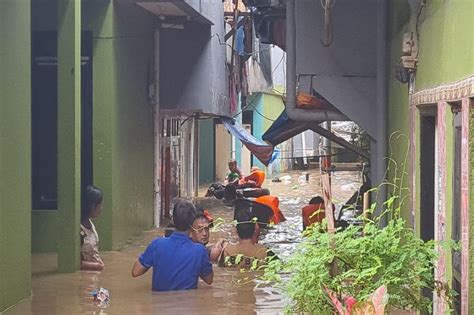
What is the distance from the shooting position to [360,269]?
5.08 m

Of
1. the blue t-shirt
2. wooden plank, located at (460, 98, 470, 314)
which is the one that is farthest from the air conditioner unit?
wooden plank, located at (460, 98, 470, 314)

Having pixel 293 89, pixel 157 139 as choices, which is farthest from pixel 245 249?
pixel 157 139

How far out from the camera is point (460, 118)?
5.70 metres

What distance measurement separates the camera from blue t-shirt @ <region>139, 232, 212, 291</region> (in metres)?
8.83

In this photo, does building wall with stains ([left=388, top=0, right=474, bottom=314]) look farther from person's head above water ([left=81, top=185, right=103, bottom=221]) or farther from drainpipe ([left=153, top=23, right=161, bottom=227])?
drainpipe ([left=153, top=23, right=161, bottom=227])

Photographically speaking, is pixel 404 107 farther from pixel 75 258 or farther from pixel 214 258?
pixel 75 258

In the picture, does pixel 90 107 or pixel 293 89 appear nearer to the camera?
pixel 293 89

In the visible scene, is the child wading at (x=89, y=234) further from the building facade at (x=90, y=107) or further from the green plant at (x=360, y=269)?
the green plant at (x=360, y=269)

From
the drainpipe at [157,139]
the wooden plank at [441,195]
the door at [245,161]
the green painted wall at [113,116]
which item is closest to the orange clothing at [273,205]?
the drainpipe at [157,139]

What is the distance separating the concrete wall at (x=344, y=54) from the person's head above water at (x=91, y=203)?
298 centimetres

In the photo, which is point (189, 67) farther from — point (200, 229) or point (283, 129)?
point (200, 229)

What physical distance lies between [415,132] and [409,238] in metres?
2.72
